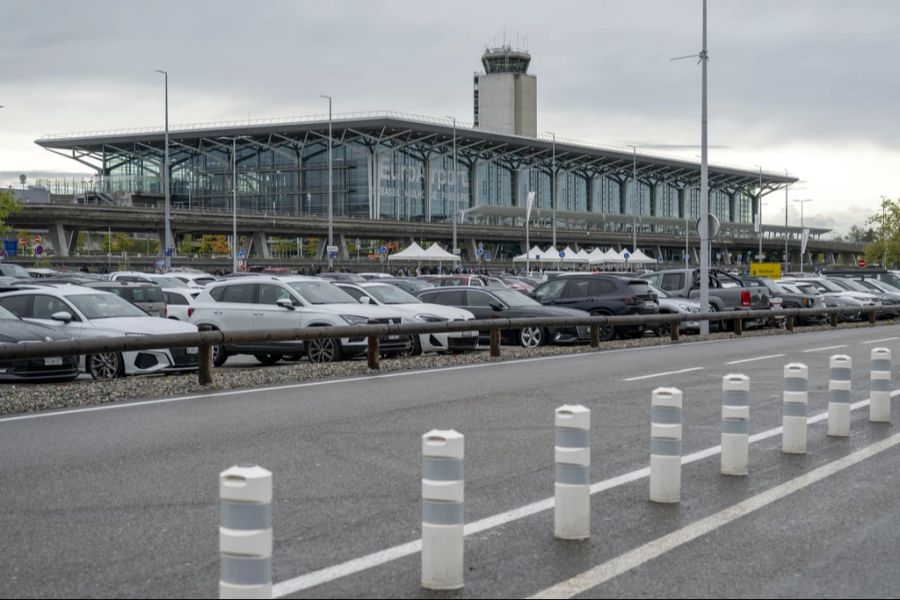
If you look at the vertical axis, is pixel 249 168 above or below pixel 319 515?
above

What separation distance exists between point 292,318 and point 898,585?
15.5m

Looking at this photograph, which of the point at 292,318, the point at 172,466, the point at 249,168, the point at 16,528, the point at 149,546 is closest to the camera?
the point at 149,546

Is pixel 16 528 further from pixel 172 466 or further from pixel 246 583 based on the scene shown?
pixel 246 583

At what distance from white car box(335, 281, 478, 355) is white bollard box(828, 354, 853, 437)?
10589 millimetres

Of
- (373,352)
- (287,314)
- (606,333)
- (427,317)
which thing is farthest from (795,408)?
(606,333)

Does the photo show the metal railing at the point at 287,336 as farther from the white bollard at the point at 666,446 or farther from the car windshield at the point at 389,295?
the white bollard at the point at 666,446

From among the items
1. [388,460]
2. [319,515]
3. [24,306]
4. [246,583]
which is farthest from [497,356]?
[246,583]

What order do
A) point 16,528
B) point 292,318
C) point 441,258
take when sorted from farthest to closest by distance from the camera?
point 441,258, point 292,318, point 16,528

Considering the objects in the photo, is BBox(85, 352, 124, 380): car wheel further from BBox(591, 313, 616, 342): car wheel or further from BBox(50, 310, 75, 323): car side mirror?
BBox(591, 313, 616, 342): car wheel

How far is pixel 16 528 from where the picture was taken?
271 inches

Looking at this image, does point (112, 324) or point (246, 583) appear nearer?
point (246, 583)

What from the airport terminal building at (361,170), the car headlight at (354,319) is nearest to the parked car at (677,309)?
the car headlight at (354,319)

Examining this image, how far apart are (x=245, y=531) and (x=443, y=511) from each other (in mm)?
1275

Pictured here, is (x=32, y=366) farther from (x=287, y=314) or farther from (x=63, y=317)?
(x=287, y=314)
